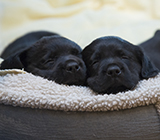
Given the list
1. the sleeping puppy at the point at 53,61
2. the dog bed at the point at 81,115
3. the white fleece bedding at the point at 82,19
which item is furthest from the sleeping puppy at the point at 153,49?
the dog bed at the point at 81,115

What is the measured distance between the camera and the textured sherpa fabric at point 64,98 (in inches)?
59.4

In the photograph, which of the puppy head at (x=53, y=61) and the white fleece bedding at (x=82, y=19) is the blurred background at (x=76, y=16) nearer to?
the white fleece bedding at (x=82, y=19)

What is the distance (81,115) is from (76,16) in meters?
3.05

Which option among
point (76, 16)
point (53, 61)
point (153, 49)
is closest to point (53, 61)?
point (53, 61)

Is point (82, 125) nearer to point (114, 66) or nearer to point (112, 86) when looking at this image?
point (112, 86)

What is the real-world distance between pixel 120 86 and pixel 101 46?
40 centimetres

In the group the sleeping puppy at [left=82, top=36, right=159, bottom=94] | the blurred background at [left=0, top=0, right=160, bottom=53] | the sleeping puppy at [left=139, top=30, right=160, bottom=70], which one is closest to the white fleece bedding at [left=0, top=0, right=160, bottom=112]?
the blurred background at [left=0, top=0, right=160, bottom=53]

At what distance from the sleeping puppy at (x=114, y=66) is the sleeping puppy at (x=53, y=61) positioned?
9 centimetres

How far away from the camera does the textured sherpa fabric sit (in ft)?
4.95

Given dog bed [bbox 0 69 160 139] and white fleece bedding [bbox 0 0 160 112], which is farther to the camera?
white fleece bedding [bbox 0 0 160 112]

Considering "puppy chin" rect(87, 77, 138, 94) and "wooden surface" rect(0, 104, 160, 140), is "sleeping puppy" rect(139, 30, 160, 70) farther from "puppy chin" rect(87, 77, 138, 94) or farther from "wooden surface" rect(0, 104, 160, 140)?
"wooden surface" rect(0, 104, 160, 140)

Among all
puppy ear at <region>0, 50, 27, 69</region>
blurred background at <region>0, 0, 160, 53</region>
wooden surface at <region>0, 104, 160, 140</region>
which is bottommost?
blurred background at <region>0, 0, 160, 53</region>

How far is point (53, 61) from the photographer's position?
2.06 metres

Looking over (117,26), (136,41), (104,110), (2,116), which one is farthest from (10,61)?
(117,26)
